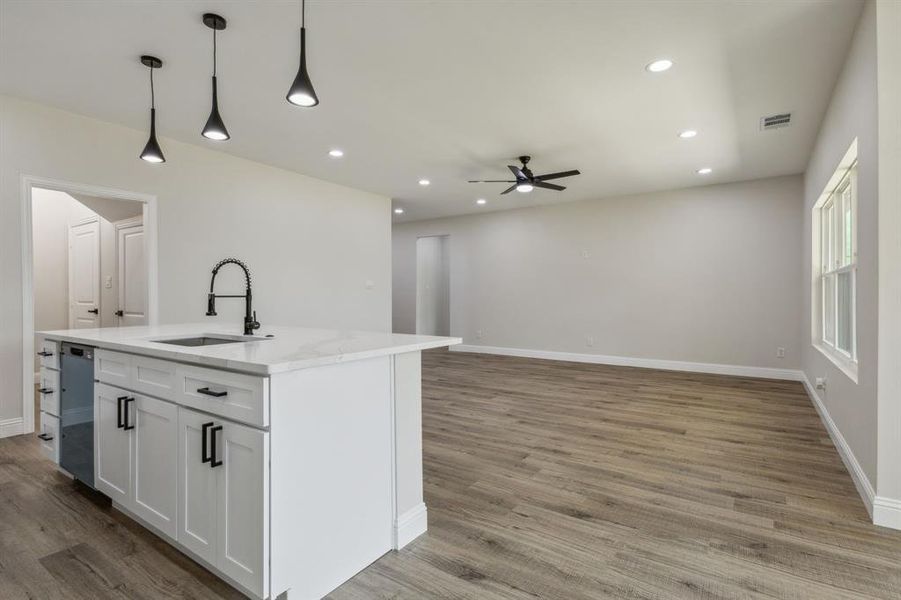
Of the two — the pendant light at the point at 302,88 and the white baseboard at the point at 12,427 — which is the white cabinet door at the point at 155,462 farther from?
the white baseboard at the point at 12,427

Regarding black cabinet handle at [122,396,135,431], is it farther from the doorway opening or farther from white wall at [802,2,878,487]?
the doorway opening

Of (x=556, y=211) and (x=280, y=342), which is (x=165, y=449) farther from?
(x=556, y=211)

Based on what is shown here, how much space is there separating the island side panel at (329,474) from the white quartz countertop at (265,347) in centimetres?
7

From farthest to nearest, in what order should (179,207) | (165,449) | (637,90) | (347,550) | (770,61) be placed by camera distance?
1. (179,207)
2. (637,90)
3. (770,61)
4. (165,449)
5. (347,550)

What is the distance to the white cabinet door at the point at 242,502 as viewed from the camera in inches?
57.3

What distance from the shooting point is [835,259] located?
3.97 m

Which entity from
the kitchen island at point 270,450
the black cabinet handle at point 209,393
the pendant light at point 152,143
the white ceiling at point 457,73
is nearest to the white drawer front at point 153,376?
the kitchen island at point 270,450

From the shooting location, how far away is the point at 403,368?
6.63ft

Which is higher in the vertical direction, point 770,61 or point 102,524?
point 770,61

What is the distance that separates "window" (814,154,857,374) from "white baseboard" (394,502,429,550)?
300 centimetres

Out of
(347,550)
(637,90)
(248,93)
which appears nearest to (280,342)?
(347,550)

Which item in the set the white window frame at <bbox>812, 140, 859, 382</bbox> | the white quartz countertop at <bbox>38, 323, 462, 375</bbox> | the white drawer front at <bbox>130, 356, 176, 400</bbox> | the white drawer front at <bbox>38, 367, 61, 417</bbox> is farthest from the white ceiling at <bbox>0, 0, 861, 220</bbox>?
the white drawer front at <bbox>38, 367, 61, 417</bbox>

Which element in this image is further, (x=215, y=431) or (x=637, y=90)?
(x=637, y=90)

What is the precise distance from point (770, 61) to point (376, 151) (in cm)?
335
